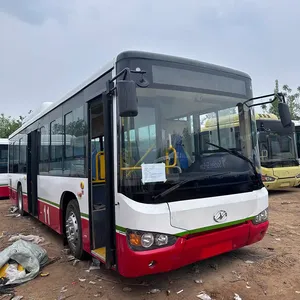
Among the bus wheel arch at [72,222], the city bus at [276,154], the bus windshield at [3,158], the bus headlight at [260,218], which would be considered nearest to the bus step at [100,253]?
the bus wheel arch at [72,222]

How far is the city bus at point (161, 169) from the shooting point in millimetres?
3303

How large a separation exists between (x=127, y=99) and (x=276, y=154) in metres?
10.1

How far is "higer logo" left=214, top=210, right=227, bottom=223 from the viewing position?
368 centimetres

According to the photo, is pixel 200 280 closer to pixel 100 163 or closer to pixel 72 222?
pixel 100 163

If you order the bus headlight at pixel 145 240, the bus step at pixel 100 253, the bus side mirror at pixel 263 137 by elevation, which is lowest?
the bus step at pixel 100 253

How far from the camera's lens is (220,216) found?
12.2ft

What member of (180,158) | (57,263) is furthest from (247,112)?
(57,263)

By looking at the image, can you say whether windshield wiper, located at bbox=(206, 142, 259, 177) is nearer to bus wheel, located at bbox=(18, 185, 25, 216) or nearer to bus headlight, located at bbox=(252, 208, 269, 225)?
bus headlight, located at bbox=(252, 208, 269, 225)

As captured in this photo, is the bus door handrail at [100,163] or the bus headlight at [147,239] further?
the bus door handrail at [100,163]

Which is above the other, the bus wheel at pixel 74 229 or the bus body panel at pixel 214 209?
the bus body panel at pixel 214 209

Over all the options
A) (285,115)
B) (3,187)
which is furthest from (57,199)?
(3,187)

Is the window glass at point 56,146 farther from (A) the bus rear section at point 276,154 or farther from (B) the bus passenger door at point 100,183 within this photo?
(A) the bus rear section at point 276,154

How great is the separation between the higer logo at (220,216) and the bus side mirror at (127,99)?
162cm

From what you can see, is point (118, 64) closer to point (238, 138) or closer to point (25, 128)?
point (238, 138)
